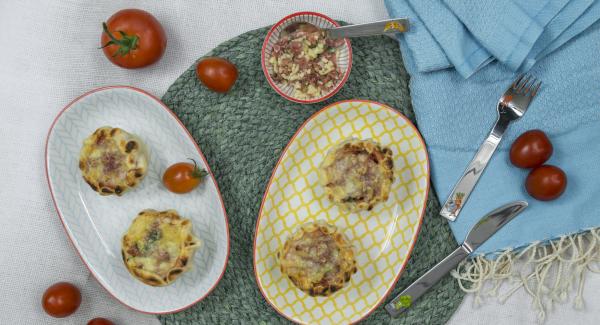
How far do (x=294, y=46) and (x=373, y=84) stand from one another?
0.38m

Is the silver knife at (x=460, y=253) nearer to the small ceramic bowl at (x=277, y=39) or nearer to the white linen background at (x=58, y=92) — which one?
the white linen background at (x=58, y=92)

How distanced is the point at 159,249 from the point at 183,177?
30 centimetres

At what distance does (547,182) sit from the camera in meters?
2.15

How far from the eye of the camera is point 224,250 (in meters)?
2.20

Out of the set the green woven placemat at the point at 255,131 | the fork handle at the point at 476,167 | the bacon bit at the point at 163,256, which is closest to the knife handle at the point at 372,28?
the green woven placemat at the point at 255,131

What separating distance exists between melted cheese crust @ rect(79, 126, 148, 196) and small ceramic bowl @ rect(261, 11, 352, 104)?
0.62 meters

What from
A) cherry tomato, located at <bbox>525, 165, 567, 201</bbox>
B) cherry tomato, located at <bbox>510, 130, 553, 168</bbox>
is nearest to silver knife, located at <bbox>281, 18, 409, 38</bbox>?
cherry tomato, located at <bbox>510, 130, 553, 168</bbox>

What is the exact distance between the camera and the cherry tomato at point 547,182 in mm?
2150

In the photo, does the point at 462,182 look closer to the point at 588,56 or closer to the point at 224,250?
the point at 588,56

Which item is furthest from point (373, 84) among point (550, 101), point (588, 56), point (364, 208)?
point (588, 56)

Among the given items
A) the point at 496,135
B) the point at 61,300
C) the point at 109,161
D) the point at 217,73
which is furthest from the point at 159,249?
the point at 496,135

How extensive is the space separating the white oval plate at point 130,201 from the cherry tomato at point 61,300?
6.3 inches

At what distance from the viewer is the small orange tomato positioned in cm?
214

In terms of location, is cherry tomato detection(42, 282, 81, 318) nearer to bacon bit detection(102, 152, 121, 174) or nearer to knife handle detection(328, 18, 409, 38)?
bacon bit detection(102, 152, 121, 174)
